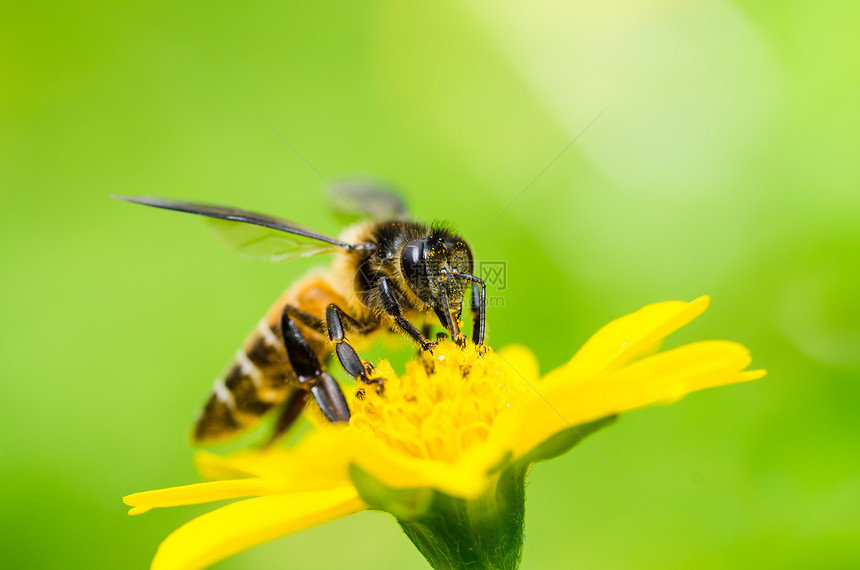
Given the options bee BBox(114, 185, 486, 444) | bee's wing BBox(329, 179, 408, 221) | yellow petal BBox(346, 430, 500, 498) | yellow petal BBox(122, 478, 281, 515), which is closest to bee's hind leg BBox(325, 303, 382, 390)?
bee BBox(114, 185, 486, 444)

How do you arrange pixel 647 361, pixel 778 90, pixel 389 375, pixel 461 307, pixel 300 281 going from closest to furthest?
1. pixel 647 361
2. pixel 389 375
3. pixel 461 307
4. pixel 300 281
5. pixel 778 90

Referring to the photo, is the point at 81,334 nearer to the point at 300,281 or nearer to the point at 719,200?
the point at 300,281

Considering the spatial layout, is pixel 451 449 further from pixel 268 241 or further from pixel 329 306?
pixel 268 241

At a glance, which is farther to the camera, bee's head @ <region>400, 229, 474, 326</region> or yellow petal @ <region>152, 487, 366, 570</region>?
bee's head @ <region>400, 229, 474, 326</region>

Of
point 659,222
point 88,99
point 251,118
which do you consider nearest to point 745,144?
point 659,222

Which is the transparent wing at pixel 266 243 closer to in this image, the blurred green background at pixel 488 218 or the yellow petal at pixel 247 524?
the yellow petal at pixel 247 524

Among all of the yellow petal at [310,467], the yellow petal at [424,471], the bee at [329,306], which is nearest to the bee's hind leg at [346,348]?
the bee at [329,306]

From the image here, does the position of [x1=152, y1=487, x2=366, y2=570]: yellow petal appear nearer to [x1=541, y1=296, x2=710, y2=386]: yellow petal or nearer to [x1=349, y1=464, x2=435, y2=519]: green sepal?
[x1=349, y1=464, x2=435, y2=519]: green sepal
